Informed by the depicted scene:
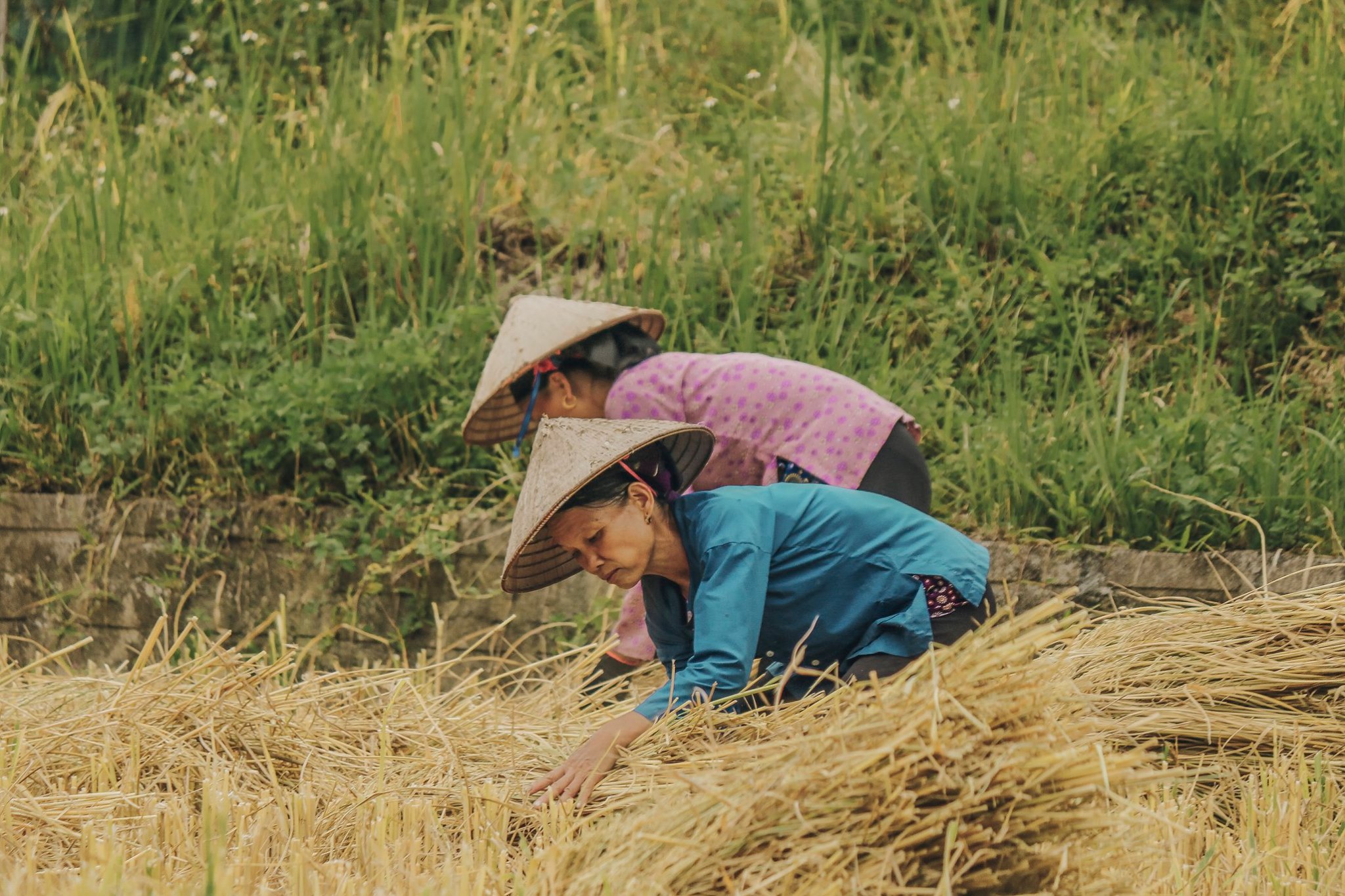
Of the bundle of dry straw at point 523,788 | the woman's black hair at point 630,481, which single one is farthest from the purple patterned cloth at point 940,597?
the woman's black hair at point 630,481

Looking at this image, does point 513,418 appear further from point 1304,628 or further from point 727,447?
point 1304,628

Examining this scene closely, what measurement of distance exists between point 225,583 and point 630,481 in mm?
2870

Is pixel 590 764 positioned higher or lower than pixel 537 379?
lower

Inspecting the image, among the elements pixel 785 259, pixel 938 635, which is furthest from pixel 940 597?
pixel 785 259

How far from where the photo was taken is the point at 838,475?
12.5ft

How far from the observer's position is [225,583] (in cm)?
536

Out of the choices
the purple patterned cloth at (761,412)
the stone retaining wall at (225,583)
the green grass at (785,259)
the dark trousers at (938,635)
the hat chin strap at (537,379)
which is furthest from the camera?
the stone retaining wall at (225,583)

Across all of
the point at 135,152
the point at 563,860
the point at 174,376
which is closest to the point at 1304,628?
the point at 563,860

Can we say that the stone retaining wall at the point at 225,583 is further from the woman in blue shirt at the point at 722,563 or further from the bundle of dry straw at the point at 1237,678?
the bundle of dry straw at the point at 1237,678

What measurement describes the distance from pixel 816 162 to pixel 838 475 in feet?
7.78

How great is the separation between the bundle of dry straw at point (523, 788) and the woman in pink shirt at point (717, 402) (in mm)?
803

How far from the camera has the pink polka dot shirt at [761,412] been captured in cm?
384

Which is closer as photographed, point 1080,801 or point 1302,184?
point 1080,801

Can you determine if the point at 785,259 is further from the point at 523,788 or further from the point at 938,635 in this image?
the point at 523,788
